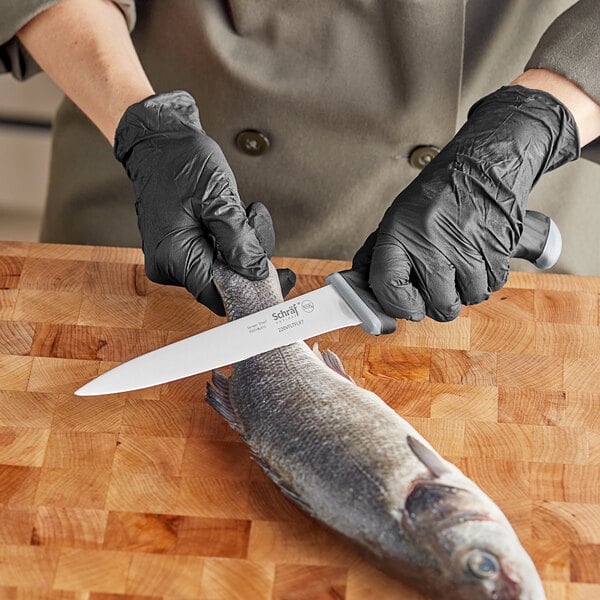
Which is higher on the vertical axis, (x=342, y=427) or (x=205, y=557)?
(x=342, y=427)

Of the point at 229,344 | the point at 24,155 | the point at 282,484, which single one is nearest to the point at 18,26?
the point at 229,344

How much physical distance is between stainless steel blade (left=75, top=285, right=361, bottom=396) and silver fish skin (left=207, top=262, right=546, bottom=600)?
2cm

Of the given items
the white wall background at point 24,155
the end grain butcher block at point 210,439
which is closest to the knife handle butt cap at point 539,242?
the end grain butcher block at point 210,439

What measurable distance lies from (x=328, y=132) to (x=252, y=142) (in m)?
0.14

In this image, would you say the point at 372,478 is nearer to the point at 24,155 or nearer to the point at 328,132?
the point at 328,132

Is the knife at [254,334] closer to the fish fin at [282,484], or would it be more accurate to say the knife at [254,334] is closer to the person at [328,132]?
the person at [328,132]

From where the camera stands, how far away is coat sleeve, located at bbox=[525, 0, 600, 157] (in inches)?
62.9

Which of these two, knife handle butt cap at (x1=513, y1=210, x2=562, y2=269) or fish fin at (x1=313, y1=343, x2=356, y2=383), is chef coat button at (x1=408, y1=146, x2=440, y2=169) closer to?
knife handle butt cap at (x1=513, y1=210, x2=562, y2=269)

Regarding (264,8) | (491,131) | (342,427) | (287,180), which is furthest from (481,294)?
(264,8)

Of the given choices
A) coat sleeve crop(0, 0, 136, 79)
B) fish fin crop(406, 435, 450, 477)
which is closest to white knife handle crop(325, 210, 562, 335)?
fish fin crop(406, 435, 450, 477)

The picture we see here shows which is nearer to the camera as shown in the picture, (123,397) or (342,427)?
(342,427)

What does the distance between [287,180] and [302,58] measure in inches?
8.8

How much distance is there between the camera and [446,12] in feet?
5.53

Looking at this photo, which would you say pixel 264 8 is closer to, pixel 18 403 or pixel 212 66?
pixel 212 66
